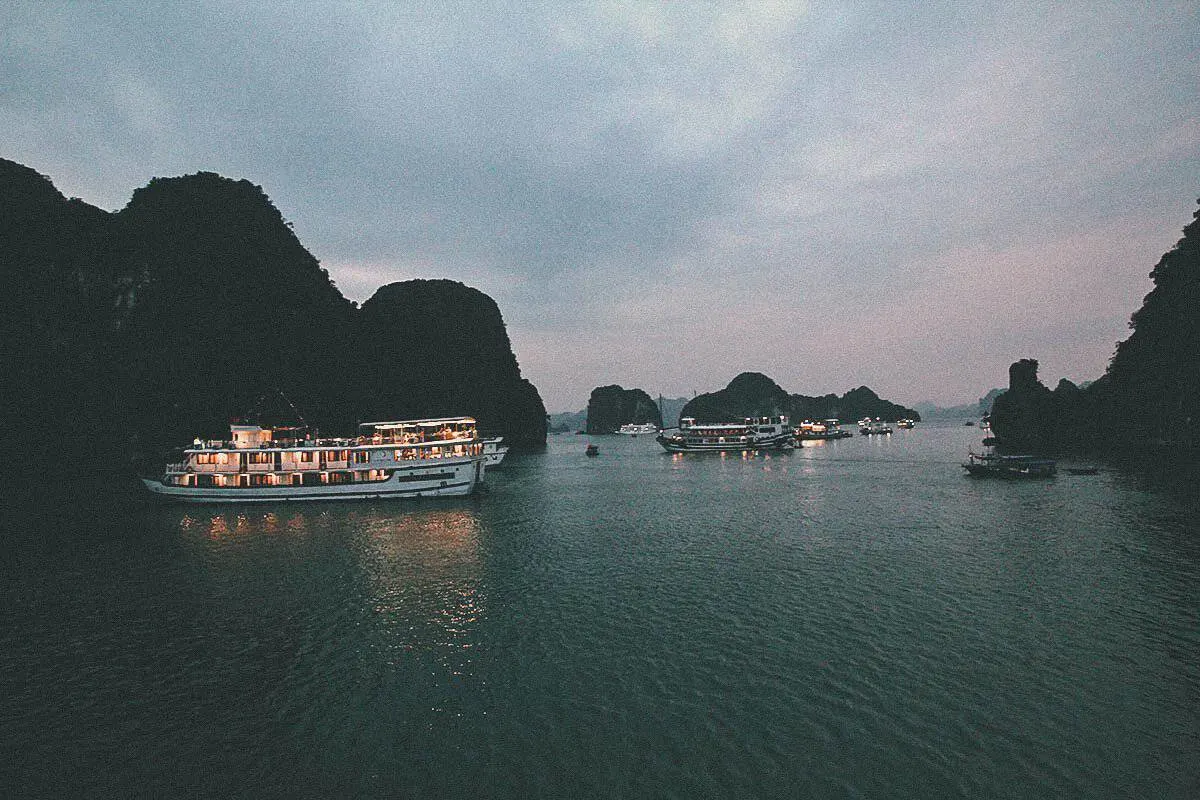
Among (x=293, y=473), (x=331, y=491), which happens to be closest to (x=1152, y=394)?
(x=331, y=491)

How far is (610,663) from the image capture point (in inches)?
804

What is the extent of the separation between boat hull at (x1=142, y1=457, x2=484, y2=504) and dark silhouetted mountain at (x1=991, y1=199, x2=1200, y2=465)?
120784 mm

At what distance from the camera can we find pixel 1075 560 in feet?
109

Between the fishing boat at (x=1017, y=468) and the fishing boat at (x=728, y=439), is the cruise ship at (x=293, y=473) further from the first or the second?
the fishing boat at (x=728, y=439)

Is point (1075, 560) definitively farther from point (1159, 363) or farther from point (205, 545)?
point (1159, 363)

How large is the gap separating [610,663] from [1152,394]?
143m

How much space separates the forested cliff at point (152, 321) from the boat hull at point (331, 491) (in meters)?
51.0

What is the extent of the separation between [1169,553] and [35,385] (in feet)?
499

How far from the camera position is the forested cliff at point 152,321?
313 feet

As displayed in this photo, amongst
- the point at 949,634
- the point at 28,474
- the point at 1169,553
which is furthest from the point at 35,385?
the point at 1169,553

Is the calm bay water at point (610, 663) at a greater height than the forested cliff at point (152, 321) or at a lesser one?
lesser

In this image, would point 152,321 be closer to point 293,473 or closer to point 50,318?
point 50,318

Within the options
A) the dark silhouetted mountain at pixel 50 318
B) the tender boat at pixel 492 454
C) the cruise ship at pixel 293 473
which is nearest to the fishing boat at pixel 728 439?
the tender boat at pixel 492 454

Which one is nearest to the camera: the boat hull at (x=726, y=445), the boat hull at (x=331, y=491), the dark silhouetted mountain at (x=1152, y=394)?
the boat hull at (x=331, y=491)
